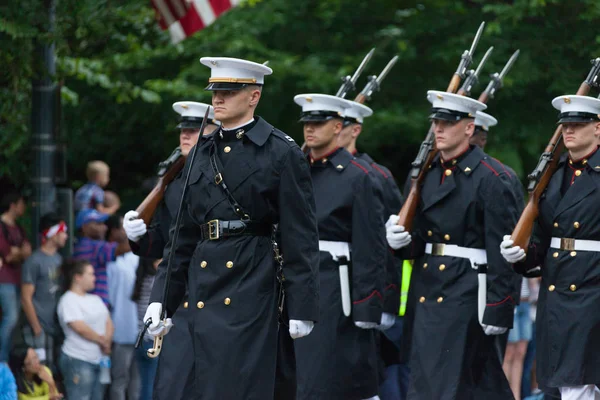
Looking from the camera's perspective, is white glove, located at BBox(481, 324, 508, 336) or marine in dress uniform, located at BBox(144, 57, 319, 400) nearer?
marine in dress uniform, located at BBox(144, 57, 319, 400)

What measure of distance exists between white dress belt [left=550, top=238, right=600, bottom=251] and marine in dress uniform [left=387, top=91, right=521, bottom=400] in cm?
39

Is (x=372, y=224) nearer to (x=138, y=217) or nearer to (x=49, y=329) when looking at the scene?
(x=138, y=217)

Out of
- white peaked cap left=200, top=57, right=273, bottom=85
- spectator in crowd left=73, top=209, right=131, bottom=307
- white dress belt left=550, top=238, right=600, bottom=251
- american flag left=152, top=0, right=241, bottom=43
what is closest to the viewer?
white peaked cap left=200, top=57, right=273, bottom=85

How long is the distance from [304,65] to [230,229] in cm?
810

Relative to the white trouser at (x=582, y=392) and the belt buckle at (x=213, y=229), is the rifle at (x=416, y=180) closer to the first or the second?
the white trouser at (x=582, y=392)

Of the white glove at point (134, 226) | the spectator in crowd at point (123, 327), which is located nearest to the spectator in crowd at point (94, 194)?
the spectator in crowd at point (123, 327)

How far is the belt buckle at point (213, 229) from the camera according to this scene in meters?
7.05

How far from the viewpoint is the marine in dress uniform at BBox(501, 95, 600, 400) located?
8406 millimetres

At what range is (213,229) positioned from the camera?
707 cm

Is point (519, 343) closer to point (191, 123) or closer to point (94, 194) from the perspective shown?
point (94, 194)

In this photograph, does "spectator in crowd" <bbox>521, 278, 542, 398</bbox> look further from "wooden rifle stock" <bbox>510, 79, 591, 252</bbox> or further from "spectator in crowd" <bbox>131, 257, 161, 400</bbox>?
"wooden rifle stock" <bbox>510, 79, 591, 252</bbox>

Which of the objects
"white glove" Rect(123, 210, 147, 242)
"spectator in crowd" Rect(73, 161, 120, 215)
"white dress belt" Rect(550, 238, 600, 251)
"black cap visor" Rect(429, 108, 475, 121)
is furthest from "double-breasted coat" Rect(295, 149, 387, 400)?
"spectator in crowd" Rect(73, 161, 120, 215)

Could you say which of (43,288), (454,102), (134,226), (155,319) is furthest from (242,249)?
(43,288)

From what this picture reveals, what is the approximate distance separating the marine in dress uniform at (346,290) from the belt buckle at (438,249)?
391 mm
